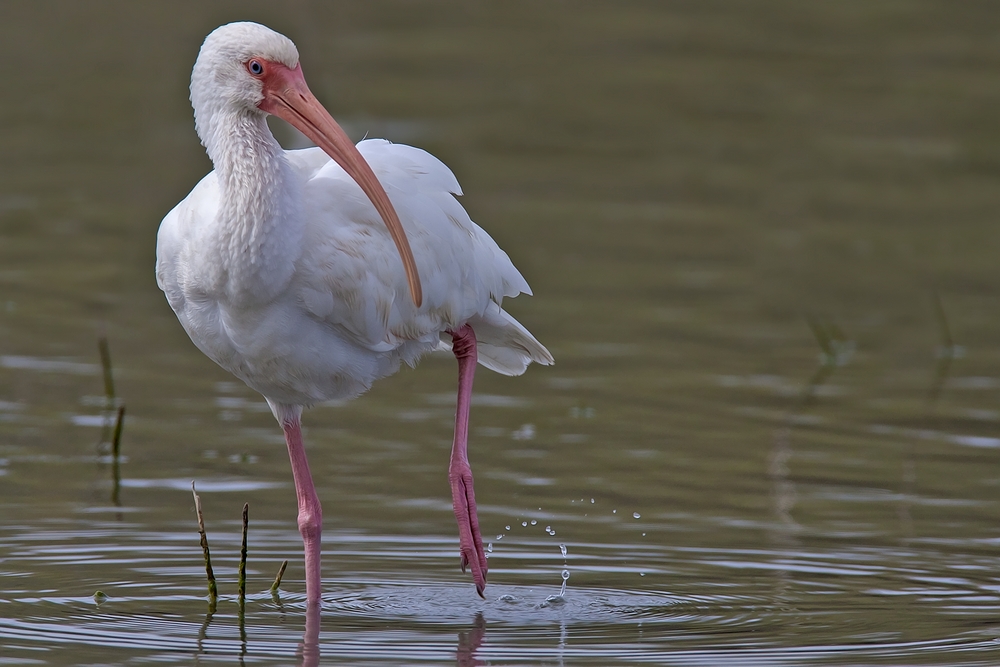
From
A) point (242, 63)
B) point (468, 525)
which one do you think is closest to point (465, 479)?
point (468, 525)

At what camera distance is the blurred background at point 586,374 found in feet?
24.3

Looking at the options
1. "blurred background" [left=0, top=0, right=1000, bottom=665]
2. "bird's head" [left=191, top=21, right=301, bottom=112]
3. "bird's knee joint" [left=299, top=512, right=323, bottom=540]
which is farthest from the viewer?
"bird's knee joint" [left=299, top=512, right=323, bottom=540]

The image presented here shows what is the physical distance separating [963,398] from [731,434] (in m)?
1.71

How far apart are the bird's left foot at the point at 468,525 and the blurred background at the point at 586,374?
150 mm

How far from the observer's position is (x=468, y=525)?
7.61 m

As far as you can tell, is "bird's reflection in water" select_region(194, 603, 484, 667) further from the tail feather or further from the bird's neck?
the tail feather

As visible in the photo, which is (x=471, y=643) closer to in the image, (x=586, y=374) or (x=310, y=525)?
(x=310, y=525)

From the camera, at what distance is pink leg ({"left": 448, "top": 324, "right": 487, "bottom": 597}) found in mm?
7531

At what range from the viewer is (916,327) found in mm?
13172

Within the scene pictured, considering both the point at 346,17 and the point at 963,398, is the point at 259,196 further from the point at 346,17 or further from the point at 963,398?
the point at 346,17

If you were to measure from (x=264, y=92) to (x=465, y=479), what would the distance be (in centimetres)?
188

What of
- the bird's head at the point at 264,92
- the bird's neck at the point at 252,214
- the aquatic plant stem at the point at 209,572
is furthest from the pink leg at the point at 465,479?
the bird's neck at the point at 252,214

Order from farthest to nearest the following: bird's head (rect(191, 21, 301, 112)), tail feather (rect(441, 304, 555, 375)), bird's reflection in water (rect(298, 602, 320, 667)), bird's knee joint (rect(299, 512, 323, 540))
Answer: tail feather (rect(441, 304, 555, 375)) → bird's knee joint (rect(299, 512, 323, 540)) → bird's head (rect(191, 21, 301, 112)) → bird's reflection in water (rect(298, 602, 320, 667))

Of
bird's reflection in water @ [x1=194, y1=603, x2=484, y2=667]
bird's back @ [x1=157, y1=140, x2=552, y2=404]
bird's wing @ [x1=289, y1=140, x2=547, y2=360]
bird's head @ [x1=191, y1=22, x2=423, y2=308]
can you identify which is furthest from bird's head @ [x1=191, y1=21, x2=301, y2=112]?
bird's reflection in water @ [x1=194, y1=603, x2=484, y2=667]
